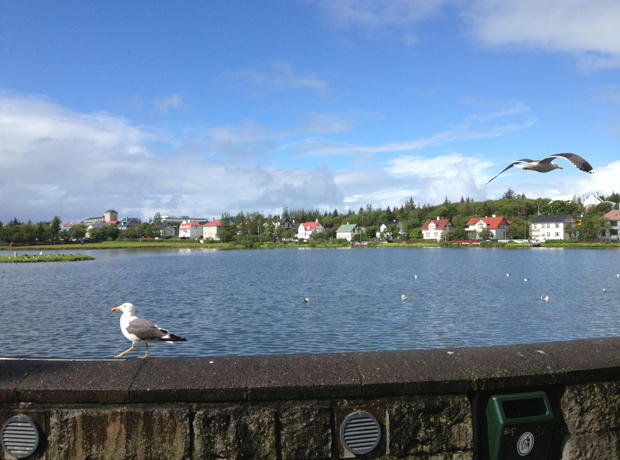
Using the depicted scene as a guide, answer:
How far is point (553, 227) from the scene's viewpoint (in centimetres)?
13400

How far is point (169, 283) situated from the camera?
35.8 meters

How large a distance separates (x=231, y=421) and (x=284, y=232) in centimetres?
17576

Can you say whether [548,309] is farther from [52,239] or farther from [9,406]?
[52,239]

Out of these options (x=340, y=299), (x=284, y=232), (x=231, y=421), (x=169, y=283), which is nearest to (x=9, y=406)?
(x=231, y=421)

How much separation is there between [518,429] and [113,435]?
9.59 feet

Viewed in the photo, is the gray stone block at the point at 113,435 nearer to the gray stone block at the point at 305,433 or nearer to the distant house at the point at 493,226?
the gray stone block at the point at 305,433

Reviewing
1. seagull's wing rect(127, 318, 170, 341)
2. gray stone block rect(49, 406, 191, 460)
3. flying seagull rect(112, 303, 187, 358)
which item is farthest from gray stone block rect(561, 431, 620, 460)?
seagull's wing rect(127, 318, 170, 341)

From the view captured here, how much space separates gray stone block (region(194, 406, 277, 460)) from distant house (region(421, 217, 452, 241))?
159 metres

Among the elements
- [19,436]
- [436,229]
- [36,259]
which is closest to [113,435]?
[19,436]

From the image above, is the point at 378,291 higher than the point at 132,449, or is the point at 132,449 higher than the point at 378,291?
the point at 132,449

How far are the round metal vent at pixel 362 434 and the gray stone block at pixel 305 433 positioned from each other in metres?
0.14

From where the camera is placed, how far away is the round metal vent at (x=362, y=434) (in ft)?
11.2

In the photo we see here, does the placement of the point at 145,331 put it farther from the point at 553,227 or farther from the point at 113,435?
the point at 553,227

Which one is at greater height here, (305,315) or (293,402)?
(293,402)
